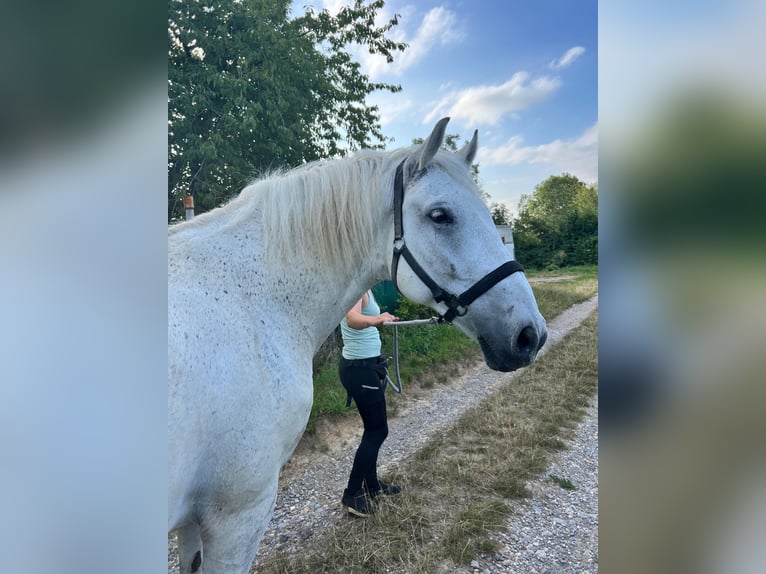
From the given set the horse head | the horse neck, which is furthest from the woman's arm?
the horse head

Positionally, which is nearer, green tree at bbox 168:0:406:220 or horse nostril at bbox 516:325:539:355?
horse nostril at bbox 516:325:539:355

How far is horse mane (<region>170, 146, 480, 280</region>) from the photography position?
151 cm

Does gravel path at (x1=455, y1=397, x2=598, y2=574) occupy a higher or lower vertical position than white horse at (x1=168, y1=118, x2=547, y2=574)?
lower

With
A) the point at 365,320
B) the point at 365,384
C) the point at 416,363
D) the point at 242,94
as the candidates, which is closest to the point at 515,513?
the point at 365,384

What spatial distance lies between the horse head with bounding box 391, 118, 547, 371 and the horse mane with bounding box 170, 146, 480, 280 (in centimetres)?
8

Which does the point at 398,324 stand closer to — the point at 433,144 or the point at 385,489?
the point at 433,144

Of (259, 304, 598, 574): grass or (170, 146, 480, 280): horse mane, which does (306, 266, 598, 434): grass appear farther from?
(170, 146, 480, 280): horse mane

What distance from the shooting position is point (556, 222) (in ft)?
36.0

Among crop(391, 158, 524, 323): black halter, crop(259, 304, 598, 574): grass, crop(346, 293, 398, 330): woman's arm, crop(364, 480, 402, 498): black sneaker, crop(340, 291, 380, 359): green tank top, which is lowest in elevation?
crop(259, 304, 598, 574): grass

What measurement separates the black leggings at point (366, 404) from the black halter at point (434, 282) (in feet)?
3.70

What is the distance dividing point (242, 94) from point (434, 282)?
3878 millimetres
